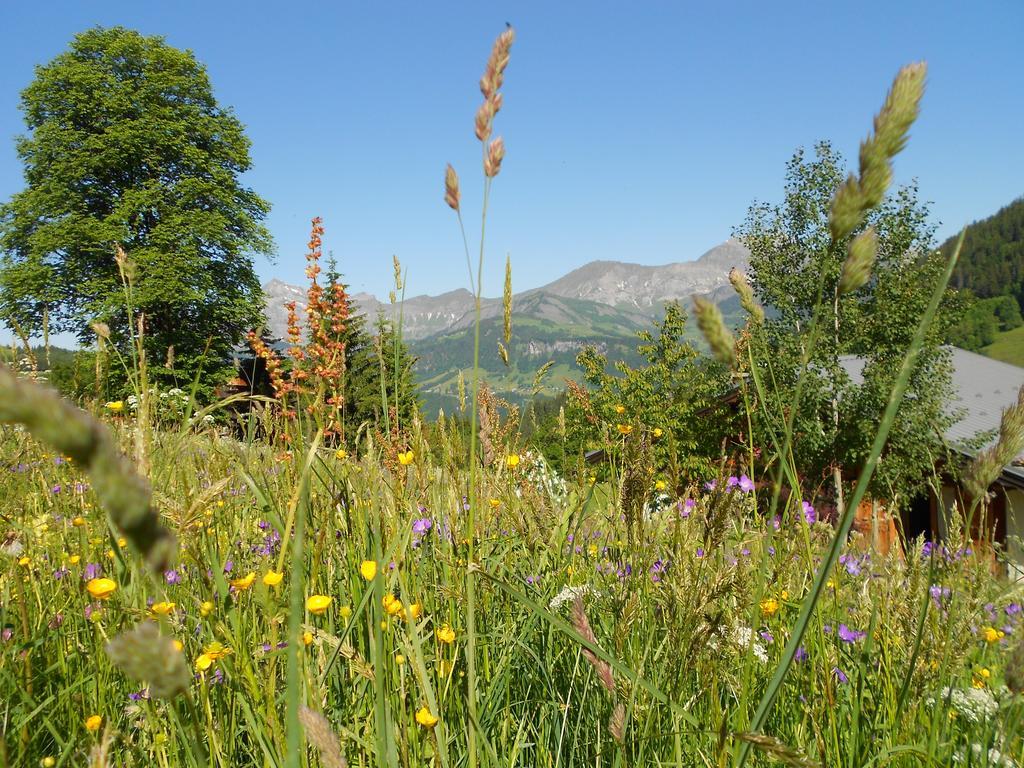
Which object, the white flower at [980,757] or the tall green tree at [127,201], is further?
the tall green tree at [127,201]

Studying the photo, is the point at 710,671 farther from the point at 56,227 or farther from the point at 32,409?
the point at 56,227

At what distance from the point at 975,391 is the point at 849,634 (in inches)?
2023

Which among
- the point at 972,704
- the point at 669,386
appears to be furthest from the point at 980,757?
the point at 669,386

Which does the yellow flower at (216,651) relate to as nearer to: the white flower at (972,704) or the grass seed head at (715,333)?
the grass seed head at (715,333)

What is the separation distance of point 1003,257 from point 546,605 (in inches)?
5648

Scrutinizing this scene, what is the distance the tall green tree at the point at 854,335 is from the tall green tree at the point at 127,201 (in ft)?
73.9

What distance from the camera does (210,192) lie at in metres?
26.1

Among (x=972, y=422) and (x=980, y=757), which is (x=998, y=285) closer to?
(x=972, y=422)

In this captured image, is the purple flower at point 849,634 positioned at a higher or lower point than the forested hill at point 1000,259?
lower

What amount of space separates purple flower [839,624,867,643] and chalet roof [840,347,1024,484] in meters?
29.6

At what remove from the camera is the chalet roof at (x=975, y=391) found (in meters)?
32.9

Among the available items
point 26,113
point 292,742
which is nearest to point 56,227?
point 26,113

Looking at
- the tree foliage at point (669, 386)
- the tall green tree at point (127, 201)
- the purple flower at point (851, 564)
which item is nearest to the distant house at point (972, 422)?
the tree foliage at point (669, 386)

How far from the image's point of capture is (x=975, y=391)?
1735 inches
